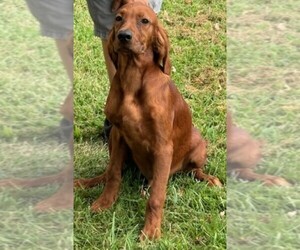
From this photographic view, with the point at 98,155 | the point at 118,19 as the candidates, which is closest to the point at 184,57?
the point at 98,155

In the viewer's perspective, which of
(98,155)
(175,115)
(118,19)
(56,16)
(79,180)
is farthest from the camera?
(98,155)

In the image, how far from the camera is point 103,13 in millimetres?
4016

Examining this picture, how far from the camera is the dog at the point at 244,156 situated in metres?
2.01

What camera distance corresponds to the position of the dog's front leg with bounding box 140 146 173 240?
3381 mm

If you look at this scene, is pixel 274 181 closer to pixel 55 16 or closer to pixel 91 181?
pixel 55 16

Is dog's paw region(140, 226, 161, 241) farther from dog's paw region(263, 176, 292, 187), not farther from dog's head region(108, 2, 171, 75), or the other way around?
dog's paw region(263, 176, 292, 187)

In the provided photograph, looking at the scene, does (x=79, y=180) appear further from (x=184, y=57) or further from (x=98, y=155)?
(x=184, y=57)

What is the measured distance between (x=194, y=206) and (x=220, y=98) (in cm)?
171

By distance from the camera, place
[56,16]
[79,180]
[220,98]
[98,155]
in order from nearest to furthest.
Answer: [56,16] < [79,180] < [98,155] < [220,98]

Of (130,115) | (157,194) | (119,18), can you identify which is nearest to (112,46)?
(119,18)

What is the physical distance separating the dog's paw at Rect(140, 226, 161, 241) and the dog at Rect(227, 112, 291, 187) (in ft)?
4.37

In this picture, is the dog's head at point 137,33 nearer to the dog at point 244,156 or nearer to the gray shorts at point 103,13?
the gray shorts at point 103,13

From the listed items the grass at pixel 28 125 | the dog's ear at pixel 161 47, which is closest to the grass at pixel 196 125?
the dog's ear at pixel 161 47

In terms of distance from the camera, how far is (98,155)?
14.2ft
